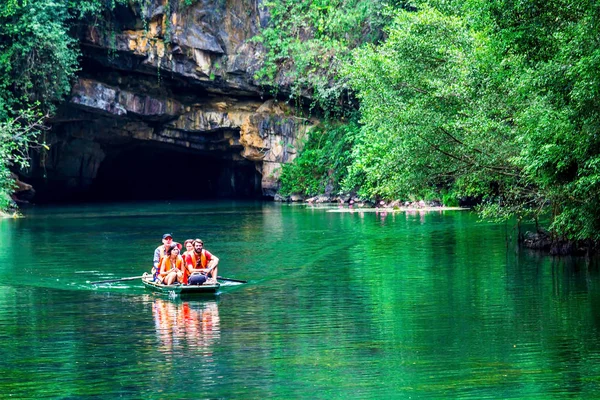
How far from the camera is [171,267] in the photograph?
20094 millimetres

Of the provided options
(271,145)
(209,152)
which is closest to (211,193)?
(209,152)

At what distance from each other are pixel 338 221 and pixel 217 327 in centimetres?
2160

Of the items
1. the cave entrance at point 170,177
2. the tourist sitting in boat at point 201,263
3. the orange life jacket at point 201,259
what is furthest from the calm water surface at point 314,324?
the cave entrance at point 170,177

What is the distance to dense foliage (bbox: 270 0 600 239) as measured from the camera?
16000 mm

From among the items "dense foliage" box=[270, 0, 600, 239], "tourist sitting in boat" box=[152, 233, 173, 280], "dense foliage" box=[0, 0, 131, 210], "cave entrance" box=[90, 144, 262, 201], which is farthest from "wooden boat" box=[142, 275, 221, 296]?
"cave entrance" box=[90, 144, 262, 201]

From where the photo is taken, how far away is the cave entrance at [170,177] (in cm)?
6506

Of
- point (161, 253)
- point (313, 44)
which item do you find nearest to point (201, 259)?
point (161, 253)

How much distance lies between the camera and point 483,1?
664 inches

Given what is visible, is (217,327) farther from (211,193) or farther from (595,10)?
(211,193)

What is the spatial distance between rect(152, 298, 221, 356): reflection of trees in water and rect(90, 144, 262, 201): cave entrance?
43.4 metres

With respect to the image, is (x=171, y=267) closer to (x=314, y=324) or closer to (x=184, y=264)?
(x=184, y=264)

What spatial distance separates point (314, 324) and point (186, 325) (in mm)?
2156

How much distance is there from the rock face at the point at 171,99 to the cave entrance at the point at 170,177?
122 inches

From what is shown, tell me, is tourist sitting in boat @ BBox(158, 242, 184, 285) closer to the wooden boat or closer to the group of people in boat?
the group of people in boat
